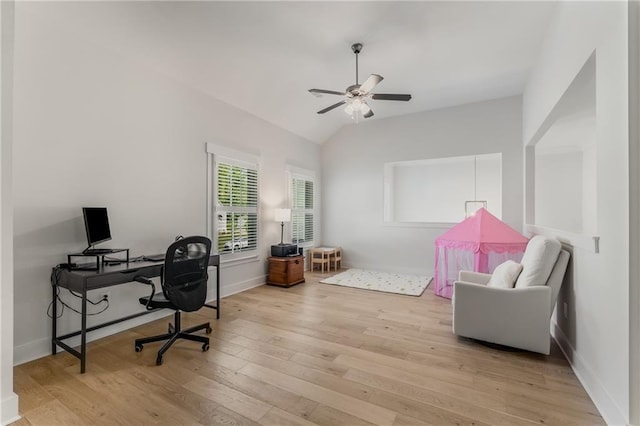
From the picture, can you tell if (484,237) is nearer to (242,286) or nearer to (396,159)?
(396,159)

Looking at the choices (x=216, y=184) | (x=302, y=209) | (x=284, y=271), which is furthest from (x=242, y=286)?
(x=302, y=209)

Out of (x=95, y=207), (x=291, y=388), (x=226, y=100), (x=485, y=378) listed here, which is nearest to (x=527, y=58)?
(x=485, y=378)

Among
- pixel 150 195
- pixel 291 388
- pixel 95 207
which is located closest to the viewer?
pixel 291 388

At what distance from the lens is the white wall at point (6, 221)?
5.50 ft

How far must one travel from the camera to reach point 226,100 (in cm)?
414

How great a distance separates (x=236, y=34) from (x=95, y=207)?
2276 mm

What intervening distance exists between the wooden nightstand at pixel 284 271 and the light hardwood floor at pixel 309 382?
1575 millimetres

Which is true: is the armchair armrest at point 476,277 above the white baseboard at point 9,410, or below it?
above

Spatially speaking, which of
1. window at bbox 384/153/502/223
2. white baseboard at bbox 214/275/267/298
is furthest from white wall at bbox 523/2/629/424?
white baseboard at bbox 214/275/267/298

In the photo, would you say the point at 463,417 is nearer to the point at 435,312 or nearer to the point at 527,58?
the point at 435,312

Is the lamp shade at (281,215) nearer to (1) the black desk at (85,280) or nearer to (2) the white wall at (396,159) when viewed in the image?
(2) the white wall at (396,159)

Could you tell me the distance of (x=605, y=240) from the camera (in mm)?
1741

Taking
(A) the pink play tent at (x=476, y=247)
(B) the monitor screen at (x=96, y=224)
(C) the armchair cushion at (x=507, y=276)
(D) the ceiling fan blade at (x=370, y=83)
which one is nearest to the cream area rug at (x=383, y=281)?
(A) the pink play tent at (x=476, y=247)

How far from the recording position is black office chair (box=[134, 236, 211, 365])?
2361 mm
